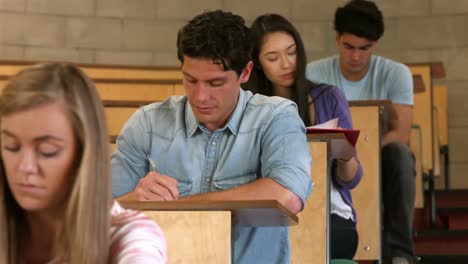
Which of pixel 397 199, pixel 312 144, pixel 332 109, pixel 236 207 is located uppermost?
pixel 332 109

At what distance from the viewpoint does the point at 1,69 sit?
221 inches

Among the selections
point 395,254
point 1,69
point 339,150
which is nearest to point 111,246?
point 339,150

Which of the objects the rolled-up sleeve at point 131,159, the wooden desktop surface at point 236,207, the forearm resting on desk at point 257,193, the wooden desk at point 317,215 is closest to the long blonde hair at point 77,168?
the wooden desktop surface at point 236,207

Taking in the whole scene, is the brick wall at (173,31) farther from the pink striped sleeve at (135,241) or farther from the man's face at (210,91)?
the pink striped sleeve at (135,241)

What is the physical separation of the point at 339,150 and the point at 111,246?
6.42 ft

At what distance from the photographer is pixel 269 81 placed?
3.16m

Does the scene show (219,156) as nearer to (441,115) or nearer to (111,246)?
(111,246)

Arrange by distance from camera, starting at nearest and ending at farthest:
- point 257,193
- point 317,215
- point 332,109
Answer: point 257,193
point 317,215
point 332,109

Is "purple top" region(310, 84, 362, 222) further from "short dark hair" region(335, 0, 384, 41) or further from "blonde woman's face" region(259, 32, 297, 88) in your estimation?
"short dark hair" region(335, 0, 384, 41)

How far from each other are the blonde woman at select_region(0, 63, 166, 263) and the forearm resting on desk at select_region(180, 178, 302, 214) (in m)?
1.18

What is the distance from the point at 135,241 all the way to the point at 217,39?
1.46m

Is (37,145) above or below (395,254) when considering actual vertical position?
above

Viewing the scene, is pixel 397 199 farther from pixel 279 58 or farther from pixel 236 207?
pixel 236 207

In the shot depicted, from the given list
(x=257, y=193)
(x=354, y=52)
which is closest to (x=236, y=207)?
(x=257, y=193)
